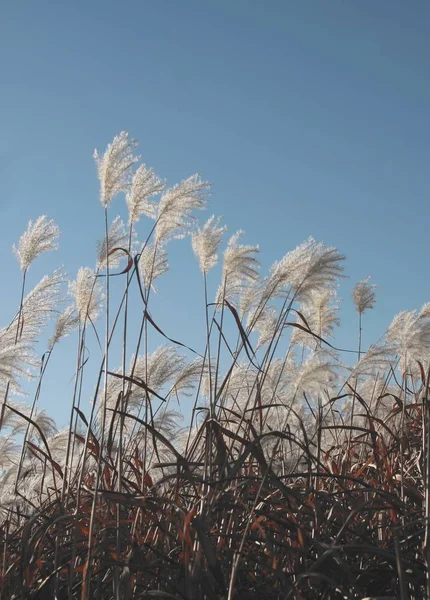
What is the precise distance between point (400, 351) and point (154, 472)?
1.39 m

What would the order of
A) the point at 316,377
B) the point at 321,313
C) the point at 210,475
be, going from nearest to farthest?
the point at 210,475 → the point at 316,377 → the point at 321,313

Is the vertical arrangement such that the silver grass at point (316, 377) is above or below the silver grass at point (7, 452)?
above

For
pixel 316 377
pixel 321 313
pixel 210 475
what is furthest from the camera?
pixel 321 313

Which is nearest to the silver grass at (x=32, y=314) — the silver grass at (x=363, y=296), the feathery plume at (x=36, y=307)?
the feathery plume at (x=36, y=307)

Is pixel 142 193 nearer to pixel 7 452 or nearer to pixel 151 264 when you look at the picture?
pixel 151 264

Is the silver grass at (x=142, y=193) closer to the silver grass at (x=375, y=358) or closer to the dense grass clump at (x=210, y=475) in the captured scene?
the dense grass clump at (x=210, y=475)

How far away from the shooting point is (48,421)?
15.6 ft

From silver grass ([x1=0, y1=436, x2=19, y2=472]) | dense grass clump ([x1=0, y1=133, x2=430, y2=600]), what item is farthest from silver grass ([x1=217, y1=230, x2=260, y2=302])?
silver grass ([x1=0, y1=436, x2=19, y2=472])

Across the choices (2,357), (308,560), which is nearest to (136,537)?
(308,560)

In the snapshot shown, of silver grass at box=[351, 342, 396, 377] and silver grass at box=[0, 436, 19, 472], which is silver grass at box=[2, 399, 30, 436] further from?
silver grass at box=[351, 342, 396, 377]

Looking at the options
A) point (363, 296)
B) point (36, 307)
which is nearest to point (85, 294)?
point (36, 307)

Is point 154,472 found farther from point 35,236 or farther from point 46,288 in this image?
point 35,236

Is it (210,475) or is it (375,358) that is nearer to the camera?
(210,475)

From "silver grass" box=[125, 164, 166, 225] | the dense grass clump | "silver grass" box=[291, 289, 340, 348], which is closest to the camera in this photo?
the dense grass clump
